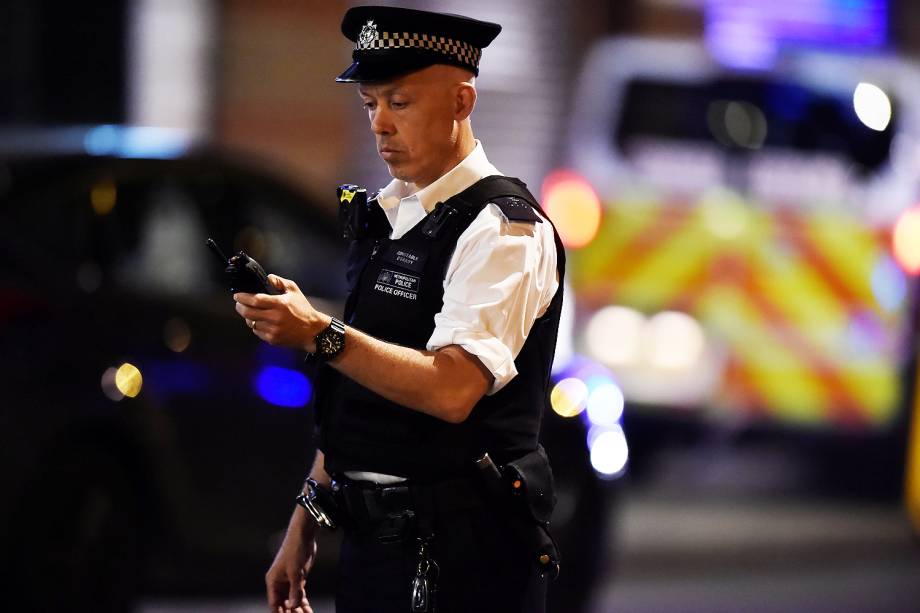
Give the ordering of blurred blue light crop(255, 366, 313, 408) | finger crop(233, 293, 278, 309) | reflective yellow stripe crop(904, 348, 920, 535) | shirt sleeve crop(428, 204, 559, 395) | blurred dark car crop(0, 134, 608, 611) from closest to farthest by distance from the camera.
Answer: finger crop(233, 293, 278, 309) < shirt sleeve crop(428, 204, 559, 395) < blurred dark car crop(0, 134, 608, 611) < blurred blue light crop(255, 366, 313, 408) < reflective yellow stripe crop(904, 348, 920, 535)

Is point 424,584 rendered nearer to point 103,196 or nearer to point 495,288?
point 495,288

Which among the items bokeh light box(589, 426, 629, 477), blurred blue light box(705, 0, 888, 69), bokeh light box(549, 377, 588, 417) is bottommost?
bokeh light box(589, 426, 629, 477)

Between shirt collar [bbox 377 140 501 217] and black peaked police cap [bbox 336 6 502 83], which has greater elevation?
black peaked police cap [bbox 336 6 502 83]

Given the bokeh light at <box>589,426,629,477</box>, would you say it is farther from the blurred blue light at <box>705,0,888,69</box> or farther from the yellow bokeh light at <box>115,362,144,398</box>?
the blurred blue light at <box>705,0,888,69</box>

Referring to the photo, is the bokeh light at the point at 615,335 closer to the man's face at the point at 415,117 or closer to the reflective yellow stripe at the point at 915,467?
the reflective yellow stripe at the point at 915,467

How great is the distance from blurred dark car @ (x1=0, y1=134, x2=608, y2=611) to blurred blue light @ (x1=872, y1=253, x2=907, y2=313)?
280 centimetres

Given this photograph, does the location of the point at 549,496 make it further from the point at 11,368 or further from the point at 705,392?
the point at 705,392

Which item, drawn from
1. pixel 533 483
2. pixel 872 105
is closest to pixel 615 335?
pixel 872 105

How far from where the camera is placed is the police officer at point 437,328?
9.52 ft

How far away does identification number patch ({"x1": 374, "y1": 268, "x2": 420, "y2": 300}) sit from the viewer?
2951 millimetres

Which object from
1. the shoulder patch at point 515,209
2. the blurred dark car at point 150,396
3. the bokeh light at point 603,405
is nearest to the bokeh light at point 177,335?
the blurred dark car at point 150,396

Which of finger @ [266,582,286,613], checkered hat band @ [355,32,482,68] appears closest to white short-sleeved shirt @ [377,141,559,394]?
checkered hat band @ [355,32,482,68]

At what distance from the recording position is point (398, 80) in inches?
117

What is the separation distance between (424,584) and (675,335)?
5.15 metres
